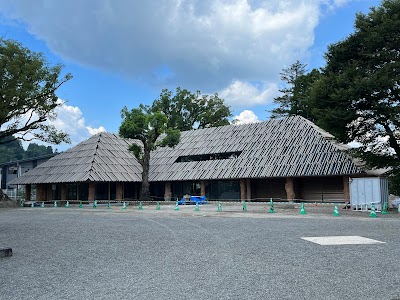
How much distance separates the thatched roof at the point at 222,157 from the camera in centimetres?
3062

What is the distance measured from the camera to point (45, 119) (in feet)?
132

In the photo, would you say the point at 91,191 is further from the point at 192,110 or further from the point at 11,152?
the point at 11,152

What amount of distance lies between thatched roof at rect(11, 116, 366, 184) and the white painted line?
17.6 metres

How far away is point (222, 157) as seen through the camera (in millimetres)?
38062

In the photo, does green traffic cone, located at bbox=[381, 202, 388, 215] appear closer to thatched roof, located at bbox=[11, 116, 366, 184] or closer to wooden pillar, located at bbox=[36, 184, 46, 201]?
thatched roof, located at bbox=[11, 116, 366, 184]

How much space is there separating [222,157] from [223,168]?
9.21 ft

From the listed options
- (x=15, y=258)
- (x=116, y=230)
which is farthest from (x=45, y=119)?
(x=15, y=258)

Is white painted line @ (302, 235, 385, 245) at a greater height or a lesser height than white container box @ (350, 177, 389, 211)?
lesser

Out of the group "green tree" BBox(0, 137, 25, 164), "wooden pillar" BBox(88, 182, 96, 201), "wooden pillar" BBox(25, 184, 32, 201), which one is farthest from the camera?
"green tree" BBox(0, 137, 25, 164)

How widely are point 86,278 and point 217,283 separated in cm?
236

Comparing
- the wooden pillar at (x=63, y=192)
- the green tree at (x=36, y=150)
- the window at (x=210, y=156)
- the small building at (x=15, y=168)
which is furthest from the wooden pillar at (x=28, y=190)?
the green tree at (x=36, y=150)

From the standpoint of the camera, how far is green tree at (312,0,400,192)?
893 inches

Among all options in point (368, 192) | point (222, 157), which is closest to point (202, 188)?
point (222, 157)

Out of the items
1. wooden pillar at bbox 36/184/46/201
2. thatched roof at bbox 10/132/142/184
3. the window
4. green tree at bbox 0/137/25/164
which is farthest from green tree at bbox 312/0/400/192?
green tree at bbox 0/137/25/164
